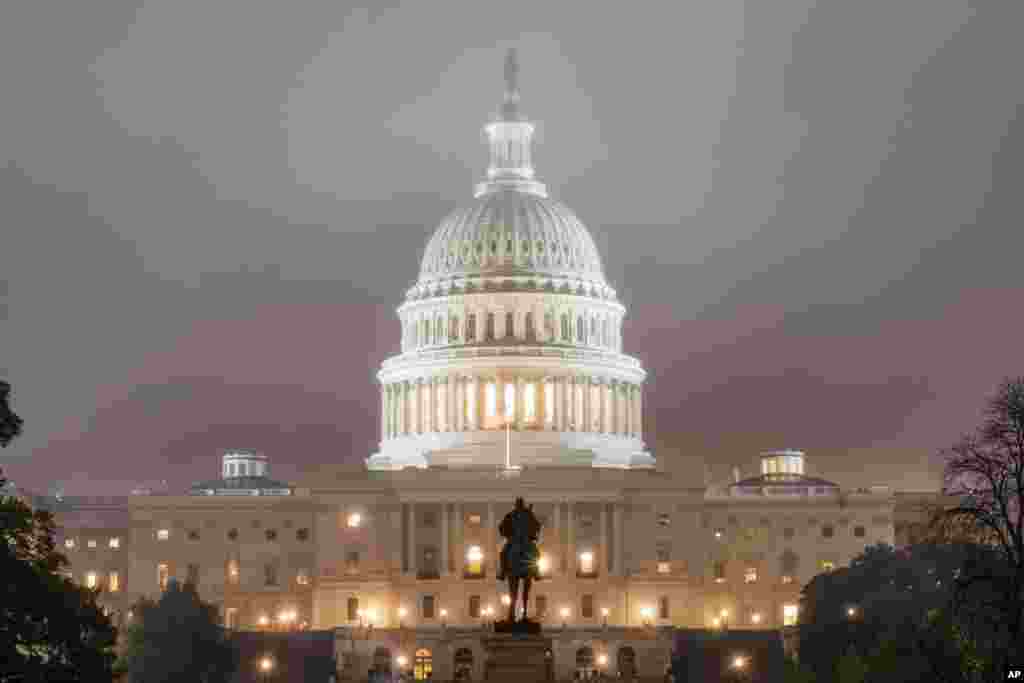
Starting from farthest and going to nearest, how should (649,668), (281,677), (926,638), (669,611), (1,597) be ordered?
1. (669,611)
2. (649,668)
3. (281,677)
4. (926,638)
5. (1,597)

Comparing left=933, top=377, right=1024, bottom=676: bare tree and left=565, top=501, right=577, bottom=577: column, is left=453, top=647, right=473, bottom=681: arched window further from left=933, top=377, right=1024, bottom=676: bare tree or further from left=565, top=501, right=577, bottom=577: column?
left=933, top=377, right=1024, bottom=676: bare tree

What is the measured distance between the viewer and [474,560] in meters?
187

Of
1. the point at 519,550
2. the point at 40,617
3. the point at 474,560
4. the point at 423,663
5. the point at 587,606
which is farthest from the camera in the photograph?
the point at 474,560

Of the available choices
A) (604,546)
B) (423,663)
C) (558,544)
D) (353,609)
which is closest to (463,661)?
(423,663)

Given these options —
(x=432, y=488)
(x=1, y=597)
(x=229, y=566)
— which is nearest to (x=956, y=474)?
(x=1, y=597)

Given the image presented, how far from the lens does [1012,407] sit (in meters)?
90.5

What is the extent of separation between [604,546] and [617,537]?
98 centimetres

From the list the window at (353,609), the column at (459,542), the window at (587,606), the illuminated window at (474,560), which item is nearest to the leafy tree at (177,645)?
the window at (353,609)

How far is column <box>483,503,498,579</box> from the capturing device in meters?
186

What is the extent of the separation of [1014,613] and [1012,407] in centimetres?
632

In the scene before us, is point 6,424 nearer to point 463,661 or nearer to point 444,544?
point 463,661

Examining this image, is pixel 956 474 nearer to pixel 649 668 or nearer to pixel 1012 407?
pixel 1012 407

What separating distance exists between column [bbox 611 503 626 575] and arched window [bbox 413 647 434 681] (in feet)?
52.3

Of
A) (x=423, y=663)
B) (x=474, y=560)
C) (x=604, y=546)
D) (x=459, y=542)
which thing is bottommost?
(x=423, y=663)
